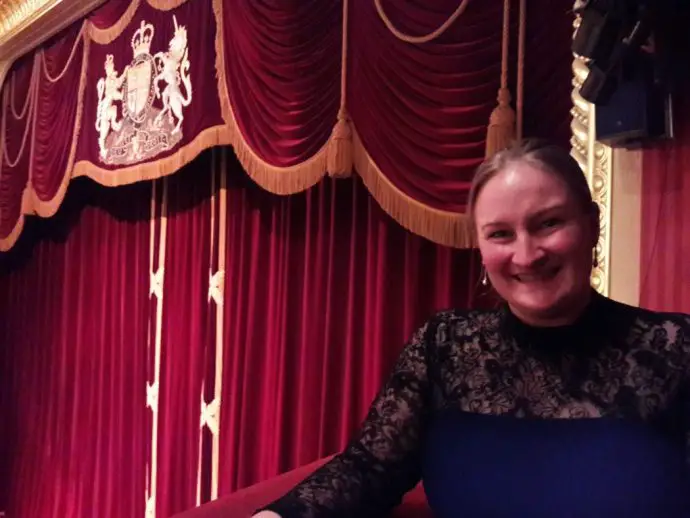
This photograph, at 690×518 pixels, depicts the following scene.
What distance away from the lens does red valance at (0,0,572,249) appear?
172 centimetres

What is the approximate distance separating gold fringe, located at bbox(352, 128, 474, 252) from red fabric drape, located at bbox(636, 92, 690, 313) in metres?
0.39

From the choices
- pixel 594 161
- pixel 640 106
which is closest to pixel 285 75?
pixel 594 161

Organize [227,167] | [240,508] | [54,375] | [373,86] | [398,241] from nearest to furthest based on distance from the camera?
[240,508], [373,86], [398,241], [227,167], [54,375]

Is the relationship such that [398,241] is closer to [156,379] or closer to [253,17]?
[253,17]

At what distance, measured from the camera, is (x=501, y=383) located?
1.11 meters

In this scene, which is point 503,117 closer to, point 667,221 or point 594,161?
point 594,161

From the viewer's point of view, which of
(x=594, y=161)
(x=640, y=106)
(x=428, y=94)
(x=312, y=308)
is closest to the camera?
(x=640, y=106)

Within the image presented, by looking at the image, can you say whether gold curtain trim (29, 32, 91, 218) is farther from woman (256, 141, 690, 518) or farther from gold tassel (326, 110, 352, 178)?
woman (256, 141, 690, 518)

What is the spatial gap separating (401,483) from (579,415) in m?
0.32

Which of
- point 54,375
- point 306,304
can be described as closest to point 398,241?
point 306,304

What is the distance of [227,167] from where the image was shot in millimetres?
2803

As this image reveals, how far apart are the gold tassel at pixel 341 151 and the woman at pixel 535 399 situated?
83 cm

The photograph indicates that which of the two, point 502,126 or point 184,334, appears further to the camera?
point 184,334

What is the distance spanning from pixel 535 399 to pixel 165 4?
7.34 ft
